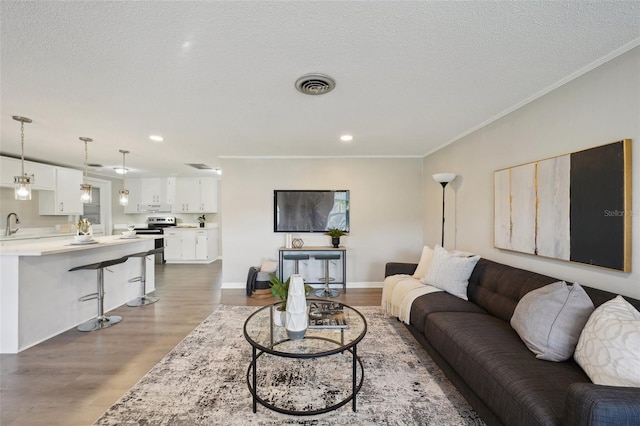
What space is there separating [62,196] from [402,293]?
6305 millimetres

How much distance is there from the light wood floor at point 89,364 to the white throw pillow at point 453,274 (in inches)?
52.0

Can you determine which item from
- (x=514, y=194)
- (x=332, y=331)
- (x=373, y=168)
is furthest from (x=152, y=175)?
(x=514, y=194)

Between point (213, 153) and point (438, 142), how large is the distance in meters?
3.44

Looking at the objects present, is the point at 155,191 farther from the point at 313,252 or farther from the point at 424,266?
the point at 424,266

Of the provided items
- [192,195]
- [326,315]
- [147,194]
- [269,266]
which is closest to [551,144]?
[326,315]

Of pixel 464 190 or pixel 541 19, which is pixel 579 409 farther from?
pixel 464 190

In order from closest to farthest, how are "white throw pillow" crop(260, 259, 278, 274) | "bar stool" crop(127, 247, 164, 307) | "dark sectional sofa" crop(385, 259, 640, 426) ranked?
"dark sectional sofa" crop(385, 259, 640, 426)
"bar stool" crop(127, 247, 164, 307)
"white throw pillow" crop(260, 259, 278, 274)

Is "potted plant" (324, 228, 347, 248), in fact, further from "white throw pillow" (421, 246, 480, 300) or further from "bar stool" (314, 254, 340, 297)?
"white throw pillow" (421, 246, 480, 300)

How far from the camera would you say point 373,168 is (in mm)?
4520

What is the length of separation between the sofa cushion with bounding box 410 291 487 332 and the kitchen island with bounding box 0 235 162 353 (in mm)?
3213

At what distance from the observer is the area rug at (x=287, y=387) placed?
1.59 m

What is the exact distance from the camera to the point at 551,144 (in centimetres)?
206

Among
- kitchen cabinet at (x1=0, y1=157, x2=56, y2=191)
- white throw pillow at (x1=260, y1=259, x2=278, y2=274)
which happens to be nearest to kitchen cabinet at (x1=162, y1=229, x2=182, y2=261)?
kitchen cabinet at (x1=0, y1=157, x2=56, y2=191)

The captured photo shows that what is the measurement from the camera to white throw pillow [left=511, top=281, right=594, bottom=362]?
1.41m
